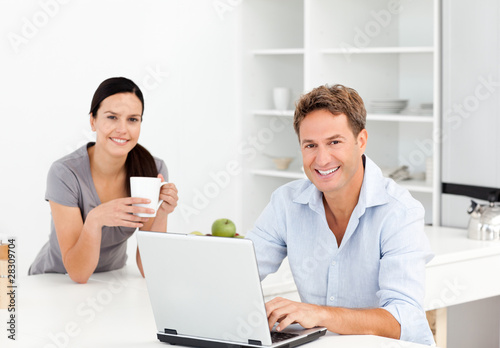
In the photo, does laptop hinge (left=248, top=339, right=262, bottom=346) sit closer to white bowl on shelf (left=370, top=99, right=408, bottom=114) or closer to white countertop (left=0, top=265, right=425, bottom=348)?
white countertop (left=0, top=265, right=425, bottom=348)

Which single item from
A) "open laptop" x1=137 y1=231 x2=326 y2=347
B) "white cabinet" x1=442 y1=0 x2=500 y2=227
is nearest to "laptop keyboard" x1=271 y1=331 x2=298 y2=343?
"open laptop" x1=137 y1=231 x2=326 y2=347

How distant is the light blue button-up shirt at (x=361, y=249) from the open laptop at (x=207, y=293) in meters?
0.24

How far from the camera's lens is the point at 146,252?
1.61 metres

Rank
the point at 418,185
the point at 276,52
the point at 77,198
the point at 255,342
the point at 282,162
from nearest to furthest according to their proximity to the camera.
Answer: the point at 255,342
the point at 77,198
the point at 418,185
the point at 276,52
the point at 282,162

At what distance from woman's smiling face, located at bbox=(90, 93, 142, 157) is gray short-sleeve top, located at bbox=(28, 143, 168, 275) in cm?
10

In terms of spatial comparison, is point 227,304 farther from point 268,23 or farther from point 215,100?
point 268,23

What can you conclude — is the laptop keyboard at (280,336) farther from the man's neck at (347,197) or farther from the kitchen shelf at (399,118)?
the kitchen shelf at (399,118)

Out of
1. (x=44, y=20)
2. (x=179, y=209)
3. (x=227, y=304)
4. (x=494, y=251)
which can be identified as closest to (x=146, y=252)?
(x=227, y=304)

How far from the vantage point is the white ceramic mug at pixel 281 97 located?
4164mm

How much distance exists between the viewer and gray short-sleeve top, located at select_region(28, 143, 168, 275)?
2.28m

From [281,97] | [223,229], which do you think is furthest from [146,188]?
[281,97]

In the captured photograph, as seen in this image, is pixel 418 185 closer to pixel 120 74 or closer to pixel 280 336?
pixel 120 74

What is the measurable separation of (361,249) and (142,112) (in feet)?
3.06

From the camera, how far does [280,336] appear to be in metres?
1.58
